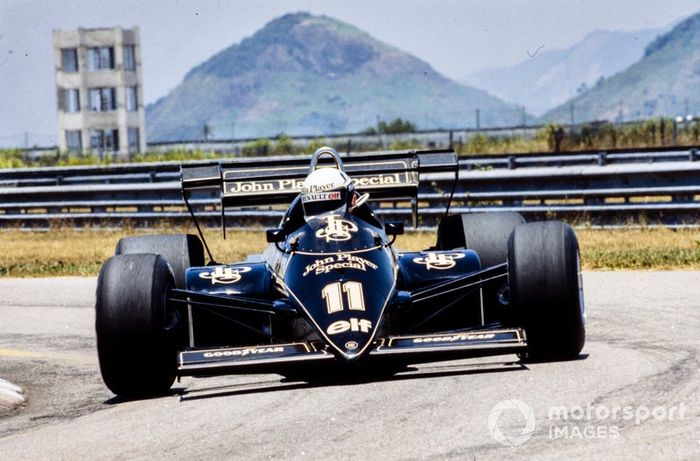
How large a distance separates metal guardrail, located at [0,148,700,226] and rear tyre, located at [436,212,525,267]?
8810mm

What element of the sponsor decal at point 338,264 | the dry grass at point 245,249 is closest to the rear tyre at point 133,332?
the sponsor decal at point 338,264

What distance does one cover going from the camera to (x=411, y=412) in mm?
7074

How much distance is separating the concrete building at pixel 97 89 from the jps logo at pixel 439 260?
281 ft

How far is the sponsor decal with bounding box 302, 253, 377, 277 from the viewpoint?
8680mm

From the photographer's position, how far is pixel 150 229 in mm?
24312

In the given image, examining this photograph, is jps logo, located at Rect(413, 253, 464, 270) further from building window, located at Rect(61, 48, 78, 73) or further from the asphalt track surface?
building window, located at Rect(61, 48, 78, 73)

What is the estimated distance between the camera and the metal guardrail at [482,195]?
19.6 metres

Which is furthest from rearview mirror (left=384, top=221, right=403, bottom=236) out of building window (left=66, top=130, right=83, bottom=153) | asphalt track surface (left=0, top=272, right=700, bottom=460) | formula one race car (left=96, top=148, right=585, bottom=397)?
building window (left=66, top=130, right=83, bottom=153)

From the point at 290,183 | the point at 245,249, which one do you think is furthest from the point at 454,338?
the point at 245,249

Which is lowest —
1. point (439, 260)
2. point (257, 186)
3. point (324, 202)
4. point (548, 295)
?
point (548, 295)

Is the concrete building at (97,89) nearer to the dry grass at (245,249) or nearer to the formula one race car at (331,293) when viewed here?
the dry grass at (245,249)

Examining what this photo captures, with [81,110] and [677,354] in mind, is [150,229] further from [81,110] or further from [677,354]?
[81,110]

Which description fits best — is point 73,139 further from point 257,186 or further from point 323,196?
point 323,196

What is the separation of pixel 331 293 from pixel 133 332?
1227 mm
